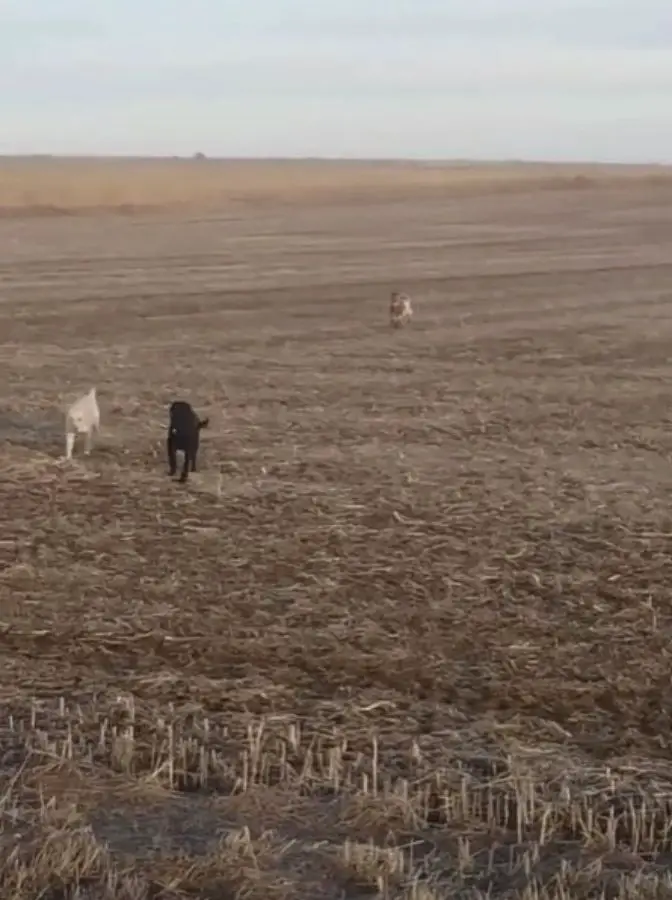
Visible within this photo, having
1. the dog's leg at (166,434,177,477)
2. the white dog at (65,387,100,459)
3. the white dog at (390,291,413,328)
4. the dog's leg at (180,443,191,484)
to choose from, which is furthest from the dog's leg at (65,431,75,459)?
the white dog at (390,291,413,328)

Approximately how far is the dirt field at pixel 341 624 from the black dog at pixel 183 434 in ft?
0.83

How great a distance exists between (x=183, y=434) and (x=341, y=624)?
13.9 ft

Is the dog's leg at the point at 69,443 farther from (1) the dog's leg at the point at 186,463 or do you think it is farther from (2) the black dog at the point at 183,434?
(1) the dog's leg at the point at 186,463

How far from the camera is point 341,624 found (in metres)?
8.78

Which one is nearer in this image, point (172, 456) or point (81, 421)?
point (172, 456)

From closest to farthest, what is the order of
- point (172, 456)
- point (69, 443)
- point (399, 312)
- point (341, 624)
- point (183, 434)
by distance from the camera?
point (341, 624), point (183, 434), point (172, 456), point (69, 443), point (399, 312)

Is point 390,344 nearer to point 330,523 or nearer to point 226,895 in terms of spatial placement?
point 330,523

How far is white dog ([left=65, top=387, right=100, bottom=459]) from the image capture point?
1326cm

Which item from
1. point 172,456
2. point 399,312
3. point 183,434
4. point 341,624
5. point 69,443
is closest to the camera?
point 341,624

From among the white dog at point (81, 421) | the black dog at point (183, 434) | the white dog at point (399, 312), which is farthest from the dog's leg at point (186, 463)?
the white dog at point (399, 312)

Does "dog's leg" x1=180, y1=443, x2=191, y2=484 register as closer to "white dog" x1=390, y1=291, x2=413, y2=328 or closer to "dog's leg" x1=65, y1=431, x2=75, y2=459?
"dog's leg" x1=65, y1=431, x2=75, y2=459

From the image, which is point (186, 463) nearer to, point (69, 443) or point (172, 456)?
point (172, 456)

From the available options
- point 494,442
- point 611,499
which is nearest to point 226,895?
point 611,499

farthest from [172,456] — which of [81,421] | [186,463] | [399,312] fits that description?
[399,312]
